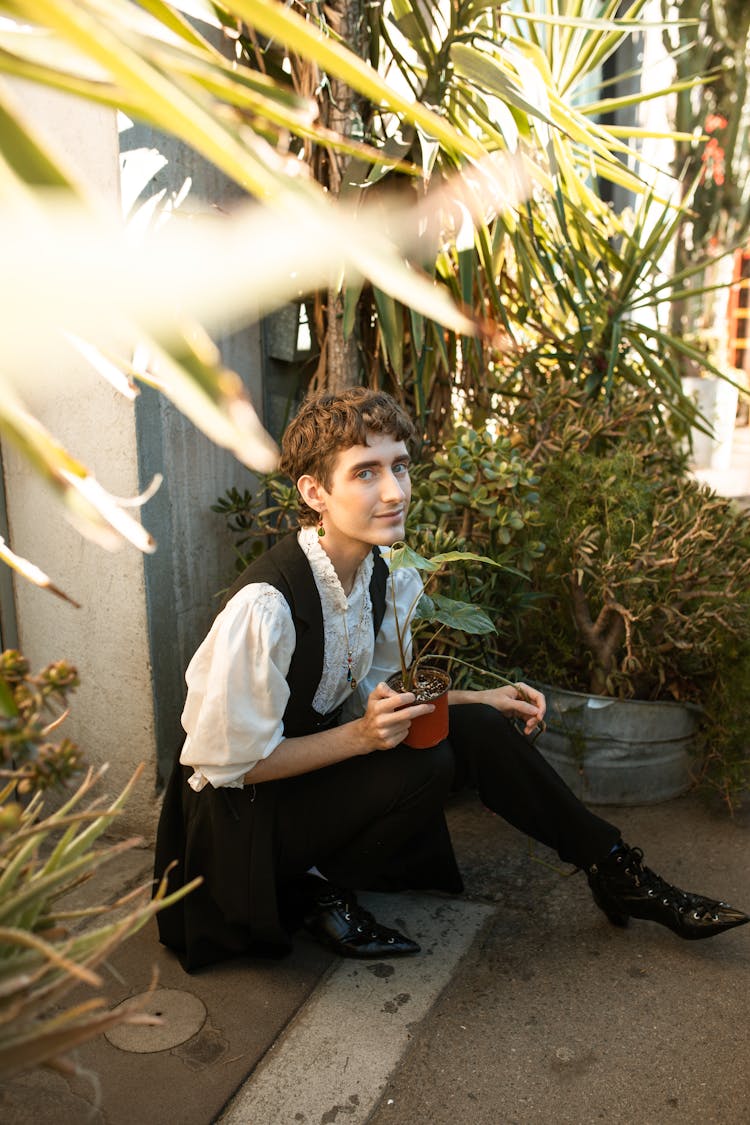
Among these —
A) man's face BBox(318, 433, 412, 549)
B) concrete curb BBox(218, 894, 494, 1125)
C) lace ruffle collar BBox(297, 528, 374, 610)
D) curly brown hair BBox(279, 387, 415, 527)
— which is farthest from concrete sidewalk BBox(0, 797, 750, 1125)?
curly brown hair BBox(279, 387, 415, 527)

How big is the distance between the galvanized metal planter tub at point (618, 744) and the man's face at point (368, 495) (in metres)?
1.05

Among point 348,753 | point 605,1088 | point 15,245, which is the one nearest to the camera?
point 15,245

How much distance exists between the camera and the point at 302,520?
92.1 inches

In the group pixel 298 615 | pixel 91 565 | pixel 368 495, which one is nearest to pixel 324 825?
pixel 298 615

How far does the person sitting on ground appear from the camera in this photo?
6.89 feet

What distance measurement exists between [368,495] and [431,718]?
485mm

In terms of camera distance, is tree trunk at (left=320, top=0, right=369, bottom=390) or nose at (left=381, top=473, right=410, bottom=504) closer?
nose at (left=381, top=473, right=410, bottom=504)

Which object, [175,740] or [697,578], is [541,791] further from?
[175,740]

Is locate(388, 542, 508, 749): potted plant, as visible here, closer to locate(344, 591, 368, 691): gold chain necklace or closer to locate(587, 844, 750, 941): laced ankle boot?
locate(344, 591, 368, 691): gold chain necklace

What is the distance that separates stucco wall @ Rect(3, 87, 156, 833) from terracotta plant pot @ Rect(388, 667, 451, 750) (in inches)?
36.4

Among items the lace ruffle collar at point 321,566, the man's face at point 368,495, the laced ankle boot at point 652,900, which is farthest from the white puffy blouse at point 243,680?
the laced ankle boot at point 652,900

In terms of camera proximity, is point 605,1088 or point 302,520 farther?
point 302,520

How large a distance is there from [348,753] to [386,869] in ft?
1.50

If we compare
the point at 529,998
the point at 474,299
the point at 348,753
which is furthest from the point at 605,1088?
the point at 474,299
